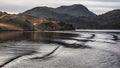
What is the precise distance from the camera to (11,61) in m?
31.1

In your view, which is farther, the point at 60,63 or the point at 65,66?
the point at 60,63

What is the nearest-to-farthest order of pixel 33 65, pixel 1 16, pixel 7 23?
pixel 33 65 < pixel 7 23 < pixel 1 16

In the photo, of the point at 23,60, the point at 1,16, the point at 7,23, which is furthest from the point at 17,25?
the point at 23,60

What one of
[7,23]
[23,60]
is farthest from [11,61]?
[7,23]

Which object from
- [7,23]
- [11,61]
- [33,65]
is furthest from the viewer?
[7,23]

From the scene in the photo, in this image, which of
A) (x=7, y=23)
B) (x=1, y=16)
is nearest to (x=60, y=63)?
(x=7, y=23)

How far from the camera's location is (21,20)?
192 metres

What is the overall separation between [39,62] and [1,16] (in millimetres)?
172385

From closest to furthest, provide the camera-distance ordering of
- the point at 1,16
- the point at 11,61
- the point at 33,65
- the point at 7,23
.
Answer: the point at 33,65
the point at 11,61
the point at 7,23
the point at 1,16

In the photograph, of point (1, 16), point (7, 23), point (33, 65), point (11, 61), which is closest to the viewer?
point (33, 65)

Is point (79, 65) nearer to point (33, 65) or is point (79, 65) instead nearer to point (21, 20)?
point (33, 65)

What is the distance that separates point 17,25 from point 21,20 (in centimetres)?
953

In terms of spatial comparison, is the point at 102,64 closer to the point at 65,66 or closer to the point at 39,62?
the point at 65,66

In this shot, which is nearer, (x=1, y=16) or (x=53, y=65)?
(x=53, y=65)
